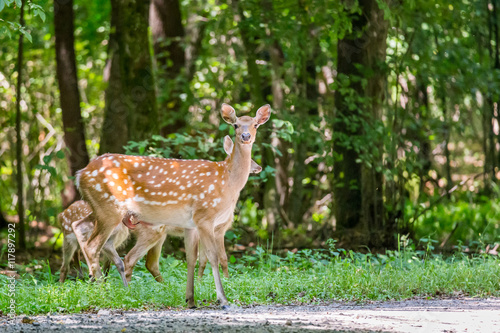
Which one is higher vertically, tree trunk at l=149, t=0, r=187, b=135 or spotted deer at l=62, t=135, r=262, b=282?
tree trunk at l=149, t=0, r=187, b=135

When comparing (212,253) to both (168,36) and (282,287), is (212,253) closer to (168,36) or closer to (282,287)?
(282,287)

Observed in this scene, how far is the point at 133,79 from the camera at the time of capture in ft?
38.3

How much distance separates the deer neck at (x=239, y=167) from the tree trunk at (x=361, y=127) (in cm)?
435

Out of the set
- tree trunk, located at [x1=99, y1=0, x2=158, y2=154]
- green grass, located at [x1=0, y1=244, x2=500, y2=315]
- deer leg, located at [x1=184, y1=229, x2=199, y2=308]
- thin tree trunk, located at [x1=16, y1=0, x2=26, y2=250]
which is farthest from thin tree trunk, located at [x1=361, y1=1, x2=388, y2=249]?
thin tree trunk, located at [x1=16, y1=0, x2=26, y2=250]

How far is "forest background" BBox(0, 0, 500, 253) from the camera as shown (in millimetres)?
11836

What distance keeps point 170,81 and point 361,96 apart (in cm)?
417

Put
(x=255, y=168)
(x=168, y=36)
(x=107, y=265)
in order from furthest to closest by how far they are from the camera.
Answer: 1. (x=168, y=36)
2. (x=107, y=265)
3. (x=255, y=168)

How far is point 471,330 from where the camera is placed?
5988 millimetres

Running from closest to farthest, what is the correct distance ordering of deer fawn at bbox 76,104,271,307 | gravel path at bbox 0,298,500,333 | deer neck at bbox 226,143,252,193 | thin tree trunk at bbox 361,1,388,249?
gravel path at bbox 0,298,500,333 → deer fawn at bbox 76,104,271,307 → deer neck at bbox 226,143,252,193 → thin tree trunk at bbox 361,1,388,249

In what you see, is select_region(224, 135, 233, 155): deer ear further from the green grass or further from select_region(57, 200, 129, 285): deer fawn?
select_region(57, 200, 129, 285): deer fawn

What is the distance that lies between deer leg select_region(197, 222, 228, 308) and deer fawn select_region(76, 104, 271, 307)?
10mm

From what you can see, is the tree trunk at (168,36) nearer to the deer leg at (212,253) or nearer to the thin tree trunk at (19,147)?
the thin tree trunk at (19,147)

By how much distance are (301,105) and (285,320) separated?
776cm

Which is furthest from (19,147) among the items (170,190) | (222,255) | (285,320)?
(285,320)
